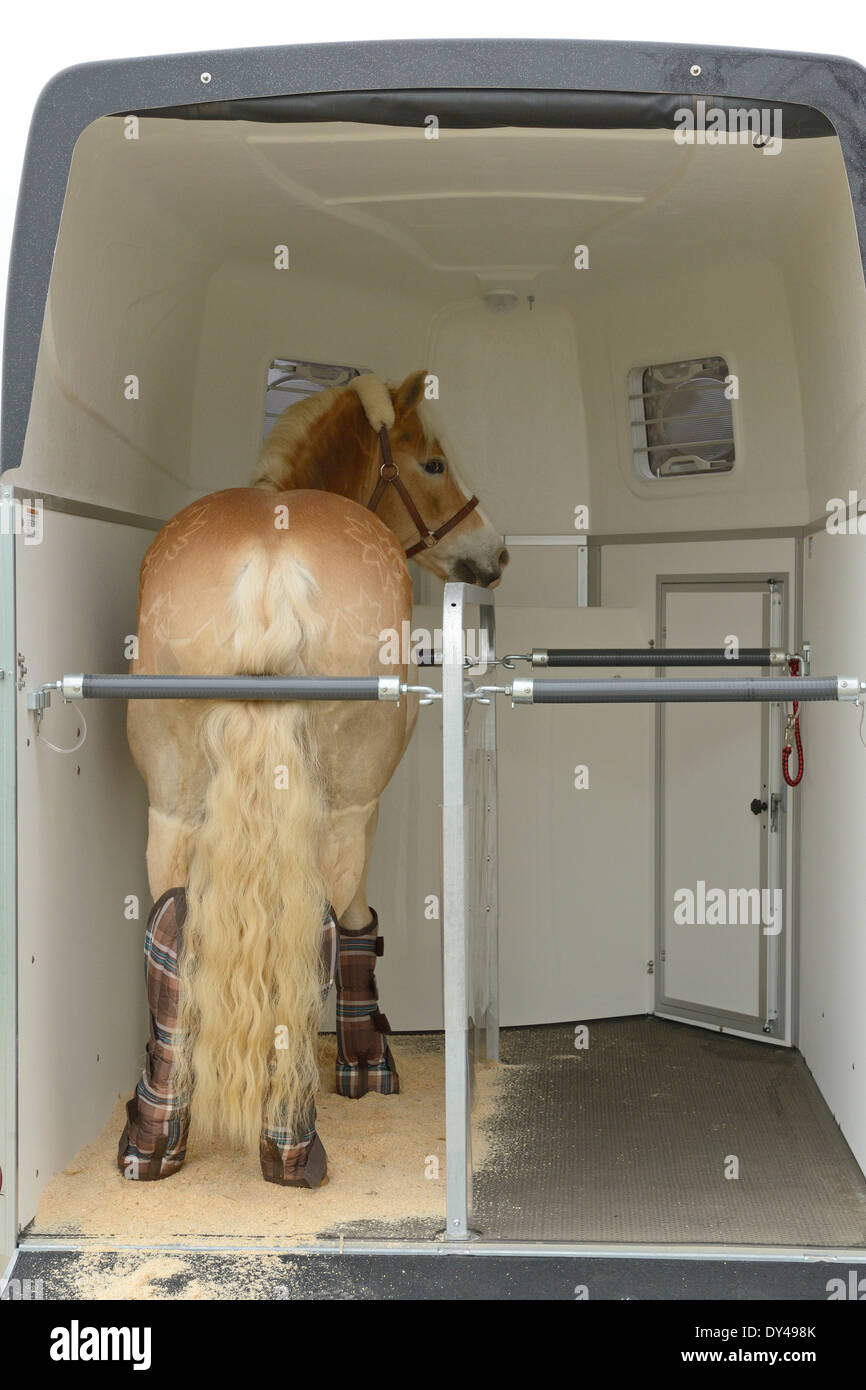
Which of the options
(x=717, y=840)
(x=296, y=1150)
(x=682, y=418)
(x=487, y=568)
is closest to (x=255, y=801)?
(x=296, y=1150)

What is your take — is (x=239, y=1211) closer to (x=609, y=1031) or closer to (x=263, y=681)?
(x=263, y=681)

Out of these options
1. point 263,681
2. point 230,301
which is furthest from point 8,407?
point 230,301

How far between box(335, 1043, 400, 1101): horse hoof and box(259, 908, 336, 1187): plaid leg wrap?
0.71 m

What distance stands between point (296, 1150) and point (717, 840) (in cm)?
214

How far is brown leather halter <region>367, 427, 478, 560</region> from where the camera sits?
12.1 ft

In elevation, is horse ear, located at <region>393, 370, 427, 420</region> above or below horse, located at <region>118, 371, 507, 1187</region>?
above

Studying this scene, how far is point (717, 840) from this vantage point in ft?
14.2

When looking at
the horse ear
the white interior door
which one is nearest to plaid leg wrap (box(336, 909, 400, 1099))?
the white interior door

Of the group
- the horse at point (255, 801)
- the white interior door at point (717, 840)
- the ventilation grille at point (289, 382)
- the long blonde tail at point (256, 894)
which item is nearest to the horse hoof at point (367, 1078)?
the horse at point (255, 801)

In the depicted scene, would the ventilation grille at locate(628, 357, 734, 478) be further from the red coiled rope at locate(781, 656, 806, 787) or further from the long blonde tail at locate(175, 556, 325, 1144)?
the long blonde tail at locate(175, 556, 325, 1144)

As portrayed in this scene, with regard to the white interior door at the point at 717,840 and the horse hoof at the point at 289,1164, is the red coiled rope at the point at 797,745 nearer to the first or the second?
the white interior door at the point at 717,840

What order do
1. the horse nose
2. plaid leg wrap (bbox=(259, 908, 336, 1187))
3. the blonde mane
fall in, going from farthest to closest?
the horse nose
the blonde mane
plaid leg wrap (bbox=(259, 908, 336, 1187))

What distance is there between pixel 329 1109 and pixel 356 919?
0.55 metres

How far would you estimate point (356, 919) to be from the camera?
355 centimetres
